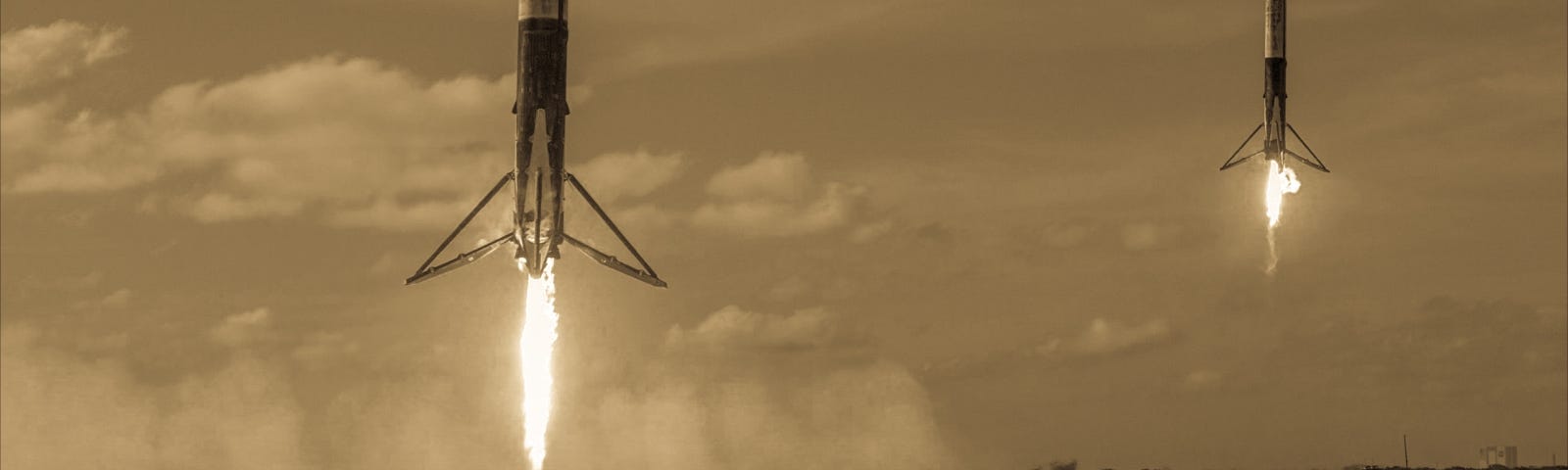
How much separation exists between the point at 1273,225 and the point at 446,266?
5005 centimetres

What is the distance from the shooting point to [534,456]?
96.5 metres

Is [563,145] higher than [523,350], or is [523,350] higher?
[563,145]

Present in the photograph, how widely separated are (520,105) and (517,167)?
2.37 meters

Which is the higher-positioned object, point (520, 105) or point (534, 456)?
point (520, 105)

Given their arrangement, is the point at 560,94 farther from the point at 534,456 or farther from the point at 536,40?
the point at 534,456

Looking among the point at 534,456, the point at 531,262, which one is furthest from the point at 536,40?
the point at 534,456

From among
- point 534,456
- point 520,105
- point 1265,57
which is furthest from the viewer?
point 1265,57

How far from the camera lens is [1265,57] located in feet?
395

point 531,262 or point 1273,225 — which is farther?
point 1273,225

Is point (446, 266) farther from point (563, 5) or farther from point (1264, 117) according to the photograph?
point (1264, 117)

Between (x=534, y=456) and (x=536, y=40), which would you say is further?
(x=534, y=456)

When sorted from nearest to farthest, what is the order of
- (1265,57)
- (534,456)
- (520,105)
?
(520,105), (534,456), (1265,57)

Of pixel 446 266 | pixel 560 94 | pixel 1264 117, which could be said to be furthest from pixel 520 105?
pixel 1264 117

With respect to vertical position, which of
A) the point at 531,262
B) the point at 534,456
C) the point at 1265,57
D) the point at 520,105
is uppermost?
the point at 1265,57
